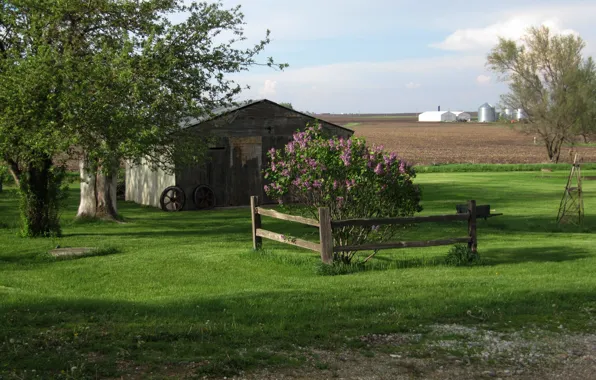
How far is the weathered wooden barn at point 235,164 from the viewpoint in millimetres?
28984

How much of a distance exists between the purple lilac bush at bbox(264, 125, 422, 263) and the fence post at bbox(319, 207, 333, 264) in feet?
2.57

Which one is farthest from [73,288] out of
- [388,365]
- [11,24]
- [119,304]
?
[11,24]

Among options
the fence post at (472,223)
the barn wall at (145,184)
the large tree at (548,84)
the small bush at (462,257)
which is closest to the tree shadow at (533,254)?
the small bush at (462,257)

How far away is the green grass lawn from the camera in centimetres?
711

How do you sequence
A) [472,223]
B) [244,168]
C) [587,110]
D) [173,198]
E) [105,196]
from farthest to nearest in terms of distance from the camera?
[587,110] < [244,168] < [173,198] < [105,196] < [472,223]

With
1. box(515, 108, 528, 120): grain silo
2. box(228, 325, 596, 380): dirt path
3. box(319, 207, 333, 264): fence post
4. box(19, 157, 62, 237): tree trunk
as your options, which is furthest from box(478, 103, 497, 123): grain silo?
box(228, 325, 596, 380): dirt path

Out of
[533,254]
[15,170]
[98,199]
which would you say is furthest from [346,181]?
[98,199]

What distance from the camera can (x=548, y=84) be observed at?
196 ft

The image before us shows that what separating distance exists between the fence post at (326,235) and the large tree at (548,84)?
162 feet

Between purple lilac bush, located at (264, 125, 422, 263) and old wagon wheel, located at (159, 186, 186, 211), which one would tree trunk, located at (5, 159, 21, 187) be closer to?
old wagon wheel, located at (159, 186, 186, 211)

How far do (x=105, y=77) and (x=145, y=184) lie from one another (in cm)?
1488

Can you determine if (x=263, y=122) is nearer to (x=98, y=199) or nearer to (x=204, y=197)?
(x=204, y=197)

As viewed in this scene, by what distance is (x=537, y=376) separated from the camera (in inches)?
260

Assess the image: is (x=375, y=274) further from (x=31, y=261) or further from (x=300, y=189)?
(x=31, y=261)
